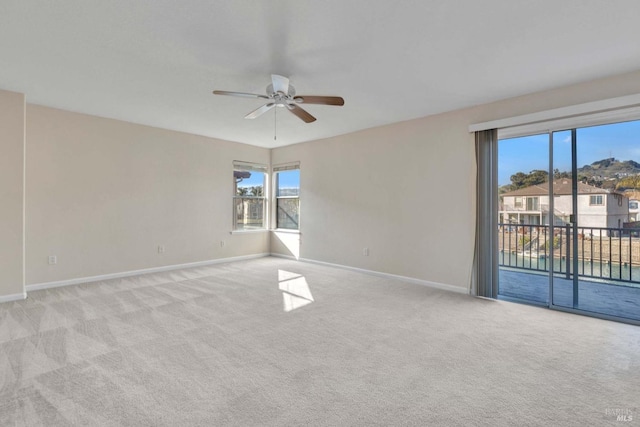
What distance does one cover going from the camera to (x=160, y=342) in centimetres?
253

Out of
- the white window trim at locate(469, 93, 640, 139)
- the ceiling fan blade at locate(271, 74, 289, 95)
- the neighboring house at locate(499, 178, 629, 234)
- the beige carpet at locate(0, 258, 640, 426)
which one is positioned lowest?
the beige carpet at locate(0, 258, 640, 426)

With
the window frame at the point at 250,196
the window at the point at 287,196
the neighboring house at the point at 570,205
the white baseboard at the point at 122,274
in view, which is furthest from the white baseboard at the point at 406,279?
the white baseboard at the point at 122,274

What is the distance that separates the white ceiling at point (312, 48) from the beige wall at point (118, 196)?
650 millimetres

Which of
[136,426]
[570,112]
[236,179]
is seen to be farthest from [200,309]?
[570,112]

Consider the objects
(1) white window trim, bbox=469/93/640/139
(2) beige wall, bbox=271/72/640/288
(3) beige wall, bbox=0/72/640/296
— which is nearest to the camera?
(1) white window trim, bbox=469/93/640/139

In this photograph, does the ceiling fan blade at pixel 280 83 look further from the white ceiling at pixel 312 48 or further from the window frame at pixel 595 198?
the window frame at pixel 595 198

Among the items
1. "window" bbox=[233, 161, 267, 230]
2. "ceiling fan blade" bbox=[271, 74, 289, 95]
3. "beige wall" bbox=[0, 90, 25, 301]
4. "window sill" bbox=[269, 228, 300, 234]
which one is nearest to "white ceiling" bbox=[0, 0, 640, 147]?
"ceiling fan blade" bbox=[271, 74, 289, 95]

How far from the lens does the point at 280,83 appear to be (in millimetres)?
2805

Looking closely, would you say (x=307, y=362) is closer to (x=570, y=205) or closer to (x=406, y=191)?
(x=406, y=191)

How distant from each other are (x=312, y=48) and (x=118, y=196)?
13.1ft

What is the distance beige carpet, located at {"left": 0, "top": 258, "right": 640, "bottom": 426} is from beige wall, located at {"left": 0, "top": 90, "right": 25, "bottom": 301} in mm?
348

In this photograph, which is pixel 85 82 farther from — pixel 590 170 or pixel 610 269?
pixel 610 269

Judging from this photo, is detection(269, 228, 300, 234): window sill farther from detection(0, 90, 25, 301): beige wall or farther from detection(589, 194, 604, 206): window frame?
detection(589, 194, 604, 206): window frame

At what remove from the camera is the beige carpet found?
1685mm
